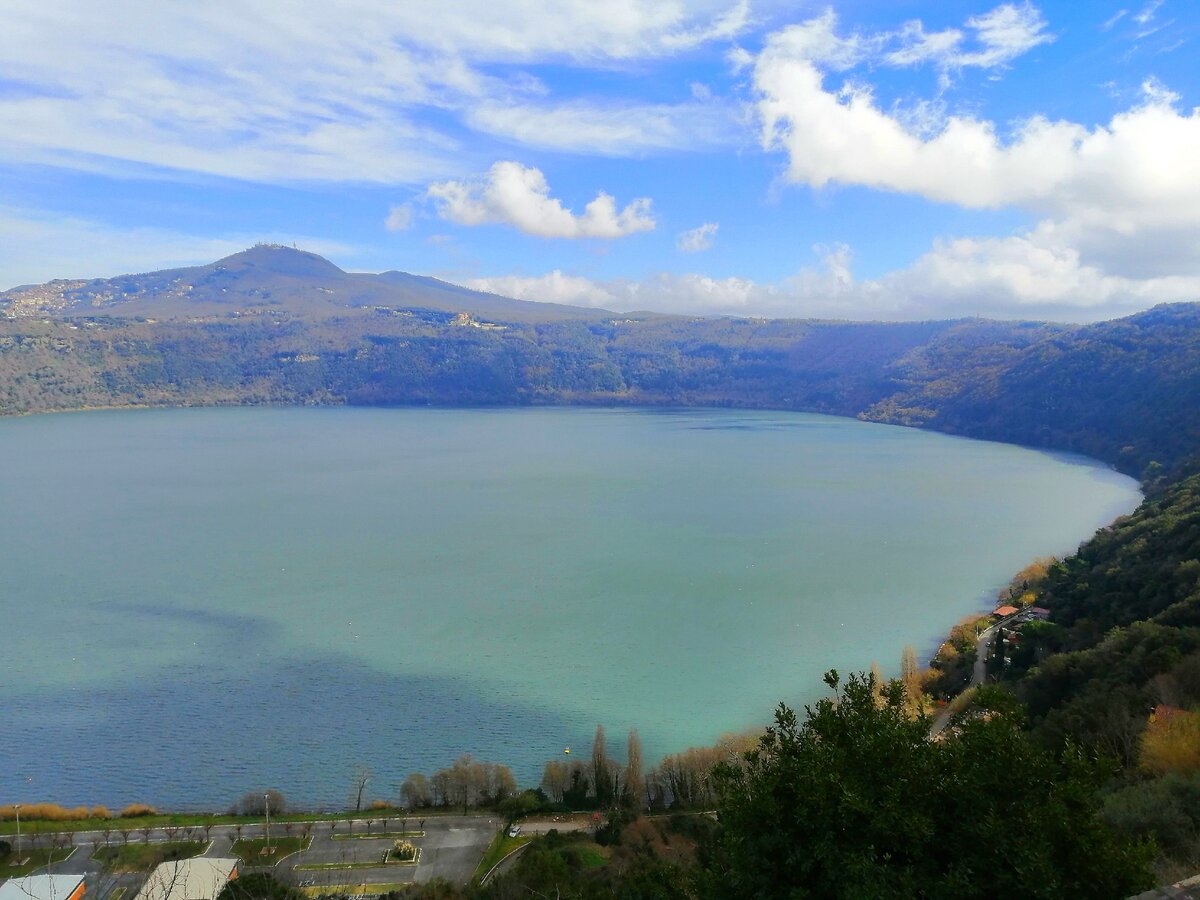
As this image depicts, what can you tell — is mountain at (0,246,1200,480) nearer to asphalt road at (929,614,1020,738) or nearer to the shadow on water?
asphalt road at (929,614,1020,738)

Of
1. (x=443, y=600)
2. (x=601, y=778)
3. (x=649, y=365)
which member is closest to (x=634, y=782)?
(x=601, y=778)

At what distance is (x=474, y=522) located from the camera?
3456 centimetres

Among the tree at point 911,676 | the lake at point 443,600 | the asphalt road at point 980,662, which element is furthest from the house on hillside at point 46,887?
the tree at point 911,676

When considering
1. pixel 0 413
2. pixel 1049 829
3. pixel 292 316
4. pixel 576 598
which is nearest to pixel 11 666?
pixel 576 598

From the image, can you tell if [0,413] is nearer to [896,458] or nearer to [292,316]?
[292,316]

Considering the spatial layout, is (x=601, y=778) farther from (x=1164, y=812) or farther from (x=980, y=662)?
(x=980, y=662)

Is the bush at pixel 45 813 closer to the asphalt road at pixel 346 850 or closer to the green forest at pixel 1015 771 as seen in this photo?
the asphalt road at pixel 346 850

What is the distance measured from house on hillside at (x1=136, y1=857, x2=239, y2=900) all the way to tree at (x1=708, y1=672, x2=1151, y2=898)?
791 cm

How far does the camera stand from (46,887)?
10258mm

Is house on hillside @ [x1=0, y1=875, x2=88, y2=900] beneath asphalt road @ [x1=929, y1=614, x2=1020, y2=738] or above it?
beneath

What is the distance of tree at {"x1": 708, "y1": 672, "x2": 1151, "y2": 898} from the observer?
3.89 m

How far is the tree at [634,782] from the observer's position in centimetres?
1301

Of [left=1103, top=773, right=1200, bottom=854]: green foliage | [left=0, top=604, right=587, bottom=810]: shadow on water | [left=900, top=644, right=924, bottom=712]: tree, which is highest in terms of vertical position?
[left=1103, top=773, right=1200, bottom=854]: green foliage

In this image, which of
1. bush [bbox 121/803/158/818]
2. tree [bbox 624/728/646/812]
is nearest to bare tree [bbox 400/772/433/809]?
tree [bbox 624/728/646/812]
